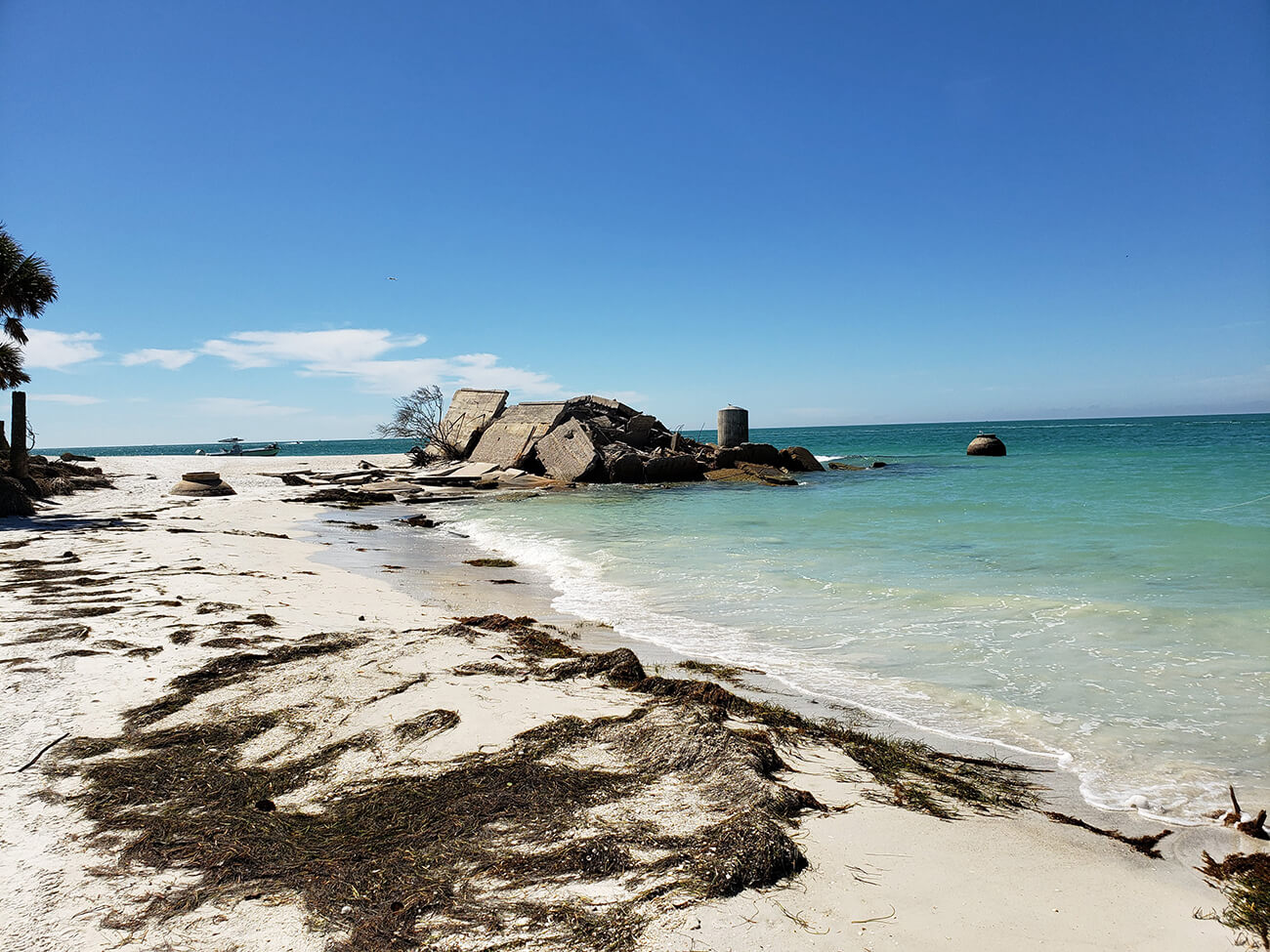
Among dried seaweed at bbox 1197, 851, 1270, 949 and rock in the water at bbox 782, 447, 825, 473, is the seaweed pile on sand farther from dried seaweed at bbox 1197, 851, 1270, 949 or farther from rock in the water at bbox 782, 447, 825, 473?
rock in the water at bbox 782, 447, 825, 473

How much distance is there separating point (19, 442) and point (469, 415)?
14.6 m

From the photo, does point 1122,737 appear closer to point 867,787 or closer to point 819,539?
point 867,787

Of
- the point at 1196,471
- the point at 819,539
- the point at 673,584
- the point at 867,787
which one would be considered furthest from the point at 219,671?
the point at 1196,471

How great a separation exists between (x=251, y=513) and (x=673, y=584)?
11.0m

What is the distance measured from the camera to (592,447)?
23000 millimetres

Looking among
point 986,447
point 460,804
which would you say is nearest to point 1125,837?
point 460,804

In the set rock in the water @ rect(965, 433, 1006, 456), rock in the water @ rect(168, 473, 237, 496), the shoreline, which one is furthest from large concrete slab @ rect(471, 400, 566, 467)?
rock in the water @ rect(965, 433, 1006, 456)

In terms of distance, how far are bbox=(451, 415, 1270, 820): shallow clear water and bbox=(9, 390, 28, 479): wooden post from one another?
32.0 ft

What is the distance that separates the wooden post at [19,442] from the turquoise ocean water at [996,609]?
9356 mm

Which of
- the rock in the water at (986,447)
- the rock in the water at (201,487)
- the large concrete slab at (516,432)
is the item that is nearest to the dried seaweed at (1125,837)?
the rock in the water at (201,487)

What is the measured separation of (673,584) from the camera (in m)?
8.16

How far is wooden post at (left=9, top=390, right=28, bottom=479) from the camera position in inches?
586

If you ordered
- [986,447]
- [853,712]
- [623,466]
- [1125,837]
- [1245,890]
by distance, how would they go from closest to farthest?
[1245,890] → [1125,837] → [853,712] → [623,466] → [986,447]

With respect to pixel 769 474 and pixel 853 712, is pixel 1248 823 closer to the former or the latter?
pixel 853 712
